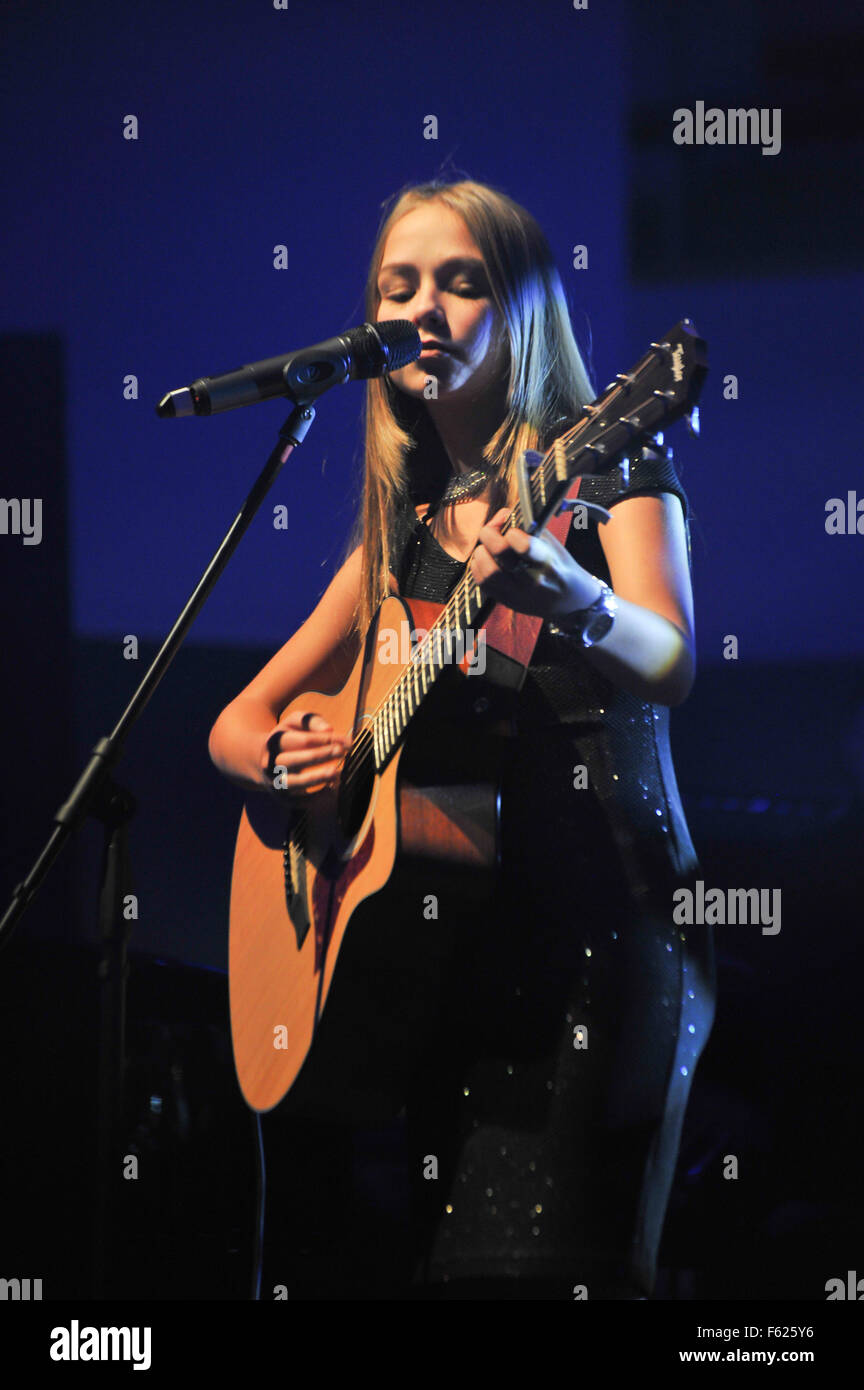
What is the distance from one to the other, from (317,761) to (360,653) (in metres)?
0.20

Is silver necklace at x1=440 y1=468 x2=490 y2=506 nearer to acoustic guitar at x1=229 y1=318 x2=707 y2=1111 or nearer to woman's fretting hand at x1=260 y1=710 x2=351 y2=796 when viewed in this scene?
acoustic guitar at x1=229 y1=318 x2=707 y2=1111

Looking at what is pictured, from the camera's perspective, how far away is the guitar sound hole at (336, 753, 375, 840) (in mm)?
1689

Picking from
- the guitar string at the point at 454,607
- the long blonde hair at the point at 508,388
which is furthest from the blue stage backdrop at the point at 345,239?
the guitar string at the point at 454,607

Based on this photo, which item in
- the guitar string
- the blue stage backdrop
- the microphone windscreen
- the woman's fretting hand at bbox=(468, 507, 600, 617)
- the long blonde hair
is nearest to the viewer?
the woman's fretting hand at bbox=(468, 507, 600, 617)

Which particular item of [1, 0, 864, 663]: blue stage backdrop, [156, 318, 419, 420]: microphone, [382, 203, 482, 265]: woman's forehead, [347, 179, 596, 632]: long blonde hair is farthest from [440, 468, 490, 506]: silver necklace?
[1, 0, 864, 663]: blue stage backdrop

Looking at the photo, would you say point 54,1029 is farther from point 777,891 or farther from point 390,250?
point 390,250

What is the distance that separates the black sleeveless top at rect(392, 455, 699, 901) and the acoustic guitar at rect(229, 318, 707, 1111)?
0.06 m

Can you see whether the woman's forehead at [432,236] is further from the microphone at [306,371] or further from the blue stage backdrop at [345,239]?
the blue stage backdrop at [345,239]

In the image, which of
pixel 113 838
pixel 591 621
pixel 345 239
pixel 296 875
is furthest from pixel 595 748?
pixel 345 239

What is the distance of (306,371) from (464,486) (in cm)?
29

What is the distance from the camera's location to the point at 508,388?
175 cm

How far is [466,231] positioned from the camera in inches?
70.4

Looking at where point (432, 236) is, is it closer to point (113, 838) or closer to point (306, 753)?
point (306, 753)

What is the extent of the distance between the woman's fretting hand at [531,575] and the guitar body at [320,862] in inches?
9.7
